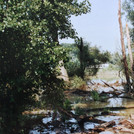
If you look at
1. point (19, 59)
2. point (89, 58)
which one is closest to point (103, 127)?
point (19, 59)

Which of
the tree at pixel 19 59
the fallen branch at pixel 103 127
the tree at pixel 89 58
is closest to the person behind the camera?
the tree at pixel 19 59

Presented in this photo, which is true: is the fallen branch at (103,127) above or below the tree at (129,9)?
below

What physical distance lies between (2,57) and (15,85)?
3.67ft

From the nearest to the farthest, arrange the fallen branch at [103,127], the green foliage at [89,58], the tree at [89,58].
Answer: the fallen branch at [103,127], the green foliage at [89,58], the tree at [89,58]

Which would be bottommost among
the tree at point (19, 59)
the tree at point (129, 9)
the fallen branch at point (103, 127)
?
the fallen branch at point (103, 127)

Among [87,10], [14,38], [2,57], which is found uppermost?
[87,10]

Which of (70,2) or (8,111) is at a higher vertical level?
(70,2)

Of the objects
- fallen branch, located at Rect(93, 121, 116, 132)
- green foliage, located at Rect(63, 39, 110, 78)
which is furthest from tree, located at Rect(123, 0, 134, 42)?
fallen branch, located at Rect(93, 121, 116, 132)

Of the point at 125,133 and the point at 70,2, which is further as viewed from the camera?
the point at 70,2

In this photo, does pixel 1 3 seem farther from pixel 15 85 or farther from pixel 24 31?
pixel 15 85

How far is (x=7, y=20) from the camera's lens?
21.9 feet

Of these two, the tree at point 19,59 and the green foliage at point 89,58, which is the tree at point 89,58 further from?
the tree at point 19,59

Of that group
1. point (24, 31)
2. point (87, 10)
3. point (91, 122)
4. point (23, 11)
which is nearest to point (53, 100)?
point (91, 122)

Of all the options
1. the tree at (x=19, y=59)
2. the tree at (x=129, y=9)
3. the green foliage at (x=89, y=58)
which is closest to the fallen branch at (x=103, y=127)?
the tree at (x=19, y=59)
